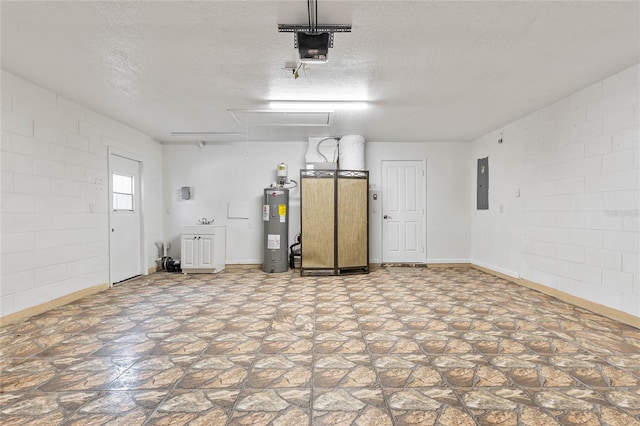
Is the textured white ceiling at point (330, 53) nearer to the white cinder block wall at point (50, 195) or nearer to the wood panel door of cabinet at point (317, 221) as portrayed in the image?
the white cinder block wall at point (50, 195)

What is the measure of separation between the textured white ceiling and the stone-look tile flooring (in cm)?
264

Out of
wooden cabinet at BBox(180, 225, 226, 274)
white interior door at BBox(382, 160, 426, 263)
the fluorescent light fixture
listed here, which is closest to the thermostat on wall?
wooden cabinet at BBox(180, 225, 226, 274)

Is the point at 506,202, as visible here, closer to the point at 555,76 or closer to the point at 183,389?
the point at 555,76

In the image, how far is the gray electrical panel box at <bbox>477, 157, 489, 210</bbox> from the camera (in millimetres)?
6066

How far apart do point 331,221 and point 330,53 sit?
3246 millimetres

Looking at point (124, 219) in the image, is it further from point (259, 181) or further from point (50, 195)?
point (259, 181)

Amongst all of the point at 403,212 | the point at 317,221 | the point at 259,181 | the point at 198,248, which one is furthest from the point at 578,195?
the point at 198,248

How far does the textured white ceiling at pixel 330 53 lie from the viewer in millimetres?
2326

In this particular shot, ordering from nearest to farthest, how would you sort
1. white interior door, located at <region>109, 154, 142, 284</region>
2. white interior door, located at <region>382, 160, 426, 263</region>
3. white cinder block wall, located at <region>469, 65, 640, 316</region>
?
white cinder block wall, located at <region>469, 65, 640, 316</region>
white interior door, located at <region>109, 154, 142, 284</region>
white interior door, located at <region>382, 160, 426, 263</region>

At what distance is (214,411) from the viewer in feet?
5.93

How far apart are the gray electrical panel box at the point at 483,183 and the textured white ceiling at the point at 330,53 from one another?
1.52m

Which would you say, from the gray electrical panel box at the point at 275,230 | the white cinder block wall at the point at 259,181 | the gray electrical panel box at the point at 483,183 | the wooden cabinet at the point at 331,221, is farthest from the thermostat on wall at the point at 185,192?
the gray electrical panel box at the point at 483,183

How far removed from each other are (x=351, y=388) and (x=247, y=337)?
1233mm

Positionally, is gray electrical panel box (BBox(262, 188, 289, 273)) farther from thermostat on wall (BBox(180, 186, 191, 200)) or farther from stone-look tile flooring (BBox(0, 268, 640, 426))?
stone-look tile flooring (BBox(0, 268, 640, 426))
